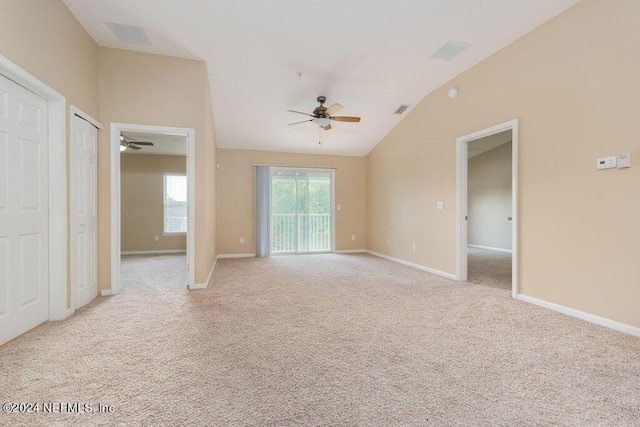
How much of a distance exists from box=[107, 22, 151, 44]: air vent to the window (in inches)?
179

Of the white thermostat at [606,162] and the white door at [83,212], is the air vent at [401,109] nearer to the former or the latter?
the white thermostat at [606,162]

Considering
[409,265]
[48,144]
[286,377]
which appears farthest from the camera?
[409,265]

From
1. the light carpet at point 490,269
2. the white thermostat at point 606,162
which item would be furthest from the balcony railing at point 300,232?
the white thermostat at point 606,162

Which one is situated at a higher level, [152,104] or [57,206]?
[152,104]

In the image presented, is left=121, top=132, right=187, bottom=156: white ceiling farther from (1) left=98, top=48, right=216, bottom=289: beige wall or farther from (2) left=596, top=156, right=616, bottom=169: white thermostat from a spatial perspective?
(2) left=596, top=156, right=616, bottom=169: white thermostat

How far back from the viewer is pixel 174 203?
25.1 ft

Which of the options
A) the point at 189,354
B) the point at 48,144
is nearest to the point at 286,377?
the point at 189,354

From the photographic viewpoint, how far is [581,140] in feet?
9.50

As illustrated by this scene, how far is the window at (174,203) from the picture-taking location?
7.58m

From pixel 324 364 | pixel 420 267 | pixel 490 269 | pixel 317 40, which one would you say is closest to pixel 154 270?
pixel 324 364

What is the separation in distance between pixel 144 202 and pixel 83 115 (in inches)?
182

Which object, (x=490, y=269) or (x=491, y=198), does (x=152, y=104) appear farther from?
(x=491, y=198)

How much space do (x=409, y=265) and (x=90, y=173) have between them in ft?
16.2

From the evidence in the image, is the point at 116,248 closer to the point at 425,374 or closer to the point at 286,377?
the point at 286,377
